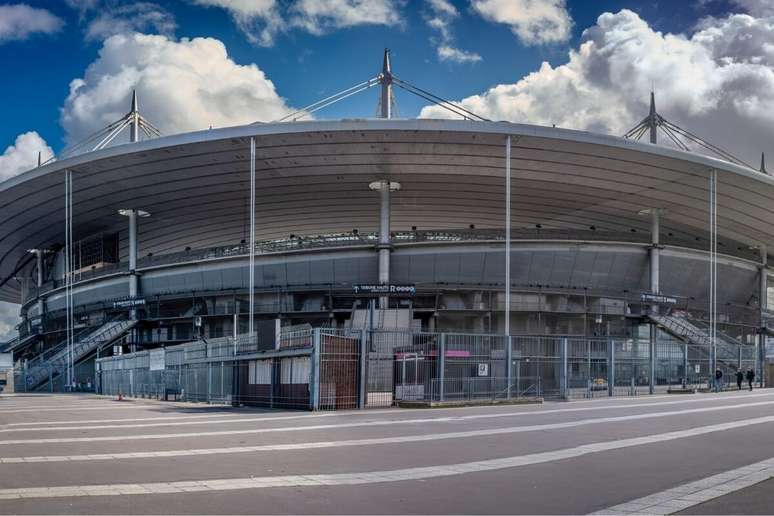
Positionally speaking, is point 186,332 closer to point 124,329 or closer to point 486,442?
point 124,329

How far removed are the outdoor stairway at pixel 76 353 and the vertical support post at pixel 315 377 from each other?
4237 centimetres

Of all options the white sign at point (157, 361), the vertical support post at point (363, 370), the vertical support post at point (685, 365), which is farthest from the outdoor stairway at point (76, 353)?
the vertical support post at point (685, 365)

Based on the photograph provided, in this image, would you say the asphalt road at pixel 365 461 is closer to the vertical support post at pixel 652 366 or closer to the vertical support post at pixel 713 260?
the vertical support post at pixel 652 366

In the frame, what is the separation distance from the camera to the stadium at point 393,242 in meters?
50.3

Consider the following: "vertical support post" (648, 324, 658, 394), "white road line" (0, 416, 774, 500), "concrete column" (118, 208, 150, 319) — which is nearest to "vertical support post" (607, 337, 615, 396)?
"vertical support post" (648, 324, 658, 394)

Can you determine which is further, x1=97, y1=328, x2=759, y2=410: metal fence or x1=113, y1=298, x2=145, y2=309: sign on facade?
x1=113, y1=298, x2=145, y2=309: sign on facade

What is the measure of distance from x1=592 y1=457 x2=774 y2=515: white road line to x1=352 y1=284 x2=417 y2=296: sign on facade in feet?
155

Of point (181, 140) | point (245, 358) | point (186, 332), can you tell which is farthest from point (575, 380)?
point (186, 332)

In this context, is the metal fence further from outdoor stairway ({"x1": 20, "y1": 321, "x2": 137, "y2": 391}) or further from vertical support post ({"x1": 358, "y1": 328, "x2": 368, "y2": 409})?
outdoor stairway ({"x1": 20, "y1": 321, "x2": 137, "y2": 391})

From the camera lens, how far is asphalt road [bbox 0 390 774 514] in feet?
29.7

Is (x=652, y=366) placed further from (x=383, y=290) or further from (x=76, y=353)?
(x=76, y=353)

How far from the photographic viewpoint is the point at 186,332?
69812 millimetres

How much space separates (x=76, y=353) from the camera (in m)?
65.5

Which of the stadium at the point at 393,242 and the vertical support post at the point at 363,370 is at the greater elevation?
the stadium at the point at 393,242
